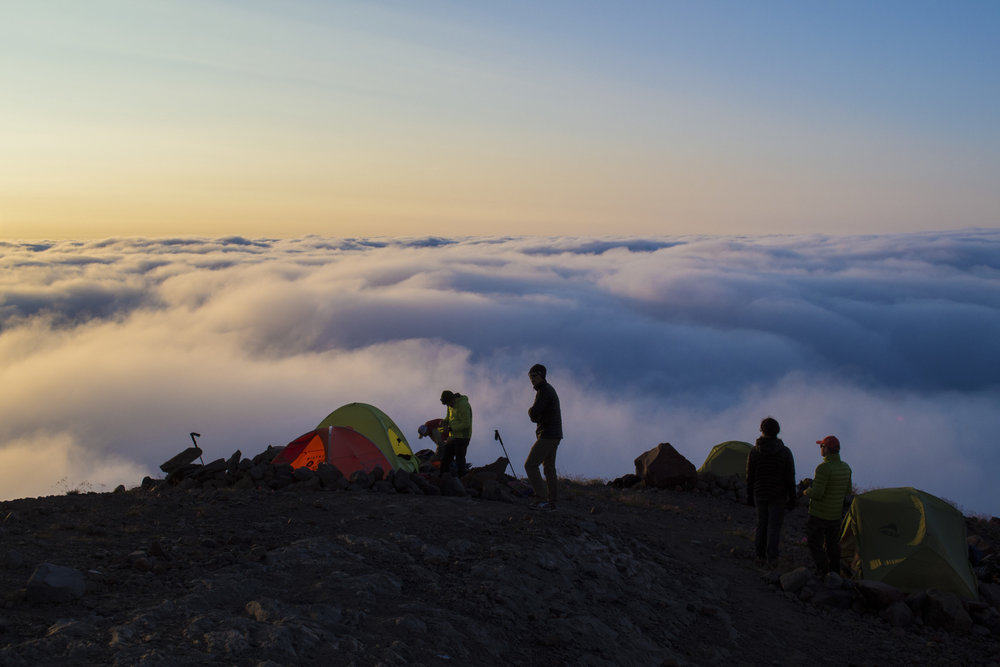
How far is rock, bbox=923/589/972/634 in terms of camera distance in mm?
8047

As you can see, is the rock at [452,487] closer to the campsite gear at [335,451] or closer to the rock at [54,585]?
the campsite gear at [335,451]

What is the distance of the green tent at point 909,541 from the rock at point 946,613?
46 cm

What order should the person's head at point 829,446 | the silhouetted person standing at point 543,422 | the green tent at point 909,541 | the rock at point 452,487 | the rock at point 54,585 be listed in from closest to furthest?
the rock at point 54,585, the person's head at point 829,446, the green tent at point 909,541, the silhouetted person standing at point 543,422, the rock at point 452,487

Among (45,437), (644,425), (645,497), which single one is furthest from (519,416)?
(645,497)

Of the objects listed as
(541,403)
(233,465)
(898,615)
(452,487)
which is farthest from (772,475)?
(233,465)

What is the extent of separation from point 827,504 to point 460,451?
6023mm

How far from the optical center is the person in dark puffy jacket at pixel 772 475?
359 inches

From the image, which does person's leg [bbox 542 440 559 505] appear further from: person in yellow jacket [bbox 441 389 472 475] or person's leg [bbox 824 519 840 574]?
person's leg [bbox 824 519 840 574]

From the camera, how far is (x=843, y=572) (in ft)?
31.0

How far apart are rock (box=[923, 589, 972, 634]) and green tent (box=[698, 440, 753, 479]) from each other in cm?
781

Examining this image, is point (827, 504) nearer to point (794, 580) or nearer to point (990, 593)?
point (794, 580)

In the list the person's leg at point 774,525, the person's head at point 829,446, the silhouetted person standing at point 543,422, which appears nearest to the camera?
the person's head at point 829,446

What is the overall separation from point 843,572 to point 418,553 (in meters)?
5.99

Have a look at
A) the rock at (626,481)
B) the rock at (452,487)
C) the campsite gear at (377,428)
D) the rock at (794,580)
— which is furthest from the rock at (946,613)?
the campsite gear at (377,428)
